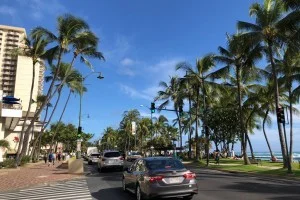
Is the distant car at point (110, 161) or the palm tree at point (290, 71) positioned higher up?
the palm tree at point (290, 71)

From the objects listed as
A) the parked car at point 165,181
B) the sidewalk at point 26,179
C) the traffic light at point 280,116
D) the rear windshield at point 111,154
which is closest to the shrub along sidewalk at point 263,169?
the traffic light at point 280,116

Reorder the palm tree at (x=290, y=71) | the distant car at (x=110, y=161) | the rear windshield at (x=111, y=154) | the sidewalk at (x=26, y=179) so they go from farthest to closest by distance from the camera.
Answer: the palm tree at (x=290, y=71)
the rear windshield at (x=111, y=154)
the distant car at (x=110, y=161)
the sidewalk at (x=26, y=179)

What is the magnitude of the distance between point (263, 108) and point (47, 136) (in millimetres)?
56703

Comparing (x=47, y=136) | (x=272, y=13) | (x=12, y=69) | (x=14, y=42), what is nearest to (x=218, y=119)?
(x=272, y=13)

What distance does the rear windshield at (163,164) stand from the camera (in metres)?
11.8

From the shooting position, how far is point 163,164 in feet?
39.5

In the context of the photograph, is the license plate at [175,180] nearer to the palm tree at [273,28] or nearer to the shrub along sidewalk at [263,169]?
the shrub along sidewalk at [263,169]

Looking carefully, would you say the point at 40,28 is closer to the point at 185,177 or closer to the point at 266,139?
the point at 185,177

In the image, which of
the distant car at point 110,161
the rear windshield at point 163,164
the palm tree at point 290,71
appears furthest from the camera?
the palm tree at point 290,71

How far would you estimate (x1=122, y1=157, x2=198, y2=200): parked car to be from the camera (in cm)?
1109

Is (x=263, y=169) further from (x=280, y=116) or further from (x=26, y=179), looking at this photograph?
(x=26, y=179)

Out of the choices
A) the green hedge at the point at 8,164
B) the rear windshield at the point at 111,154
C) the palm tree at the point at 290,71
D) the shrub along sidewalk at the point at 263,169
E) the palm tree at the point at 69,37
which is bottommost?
the shrub along sidewalk at the point at 263,169

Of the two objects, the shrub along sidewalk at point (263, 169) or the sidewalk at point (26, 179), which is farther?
the shrub along sidewalk at point (263, 169)

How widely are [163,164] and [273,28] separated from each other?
20.7 metres
